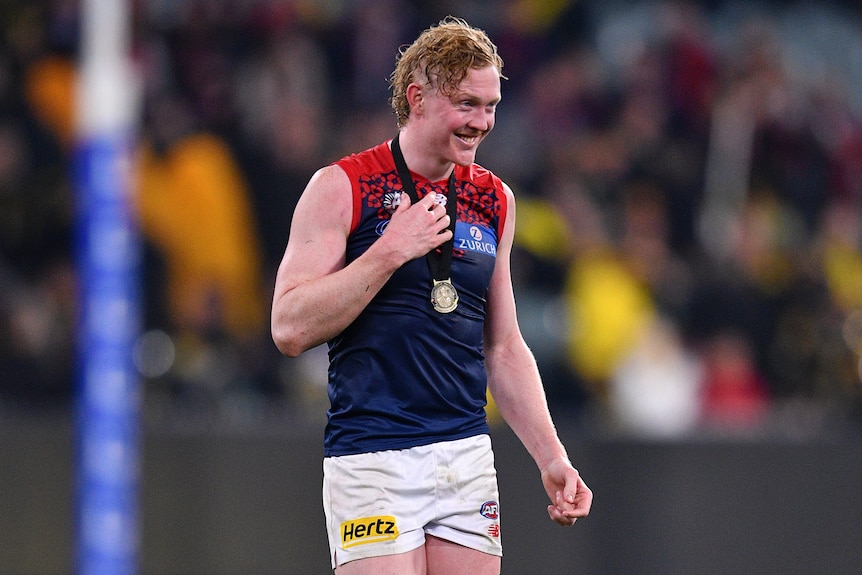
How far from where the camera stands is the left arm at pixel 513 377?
15.3 ft

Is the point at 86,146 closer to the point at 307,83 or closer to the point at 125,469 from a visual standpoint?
the point at 125,469

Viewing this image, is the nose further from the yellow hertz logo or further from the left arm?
the yellow hertz logo

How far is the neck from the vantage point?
4555mm

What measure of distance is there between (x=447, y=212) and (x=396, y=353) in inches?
18.5

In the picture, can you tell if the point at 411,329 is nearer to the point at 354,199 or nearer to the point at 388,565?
the point at 354,199

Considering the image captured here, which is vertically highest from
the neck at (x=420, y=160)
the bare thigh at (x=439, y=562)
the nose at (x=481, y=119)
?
the nose at (x=481, y=119)

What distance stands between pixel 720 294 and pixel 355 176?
571 centimetres

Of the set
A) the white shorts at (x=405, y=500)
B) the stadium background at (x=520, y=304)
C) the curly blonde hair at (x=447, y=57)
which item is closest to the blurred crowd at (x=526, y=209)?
the stadium background at (x=520, y=304)

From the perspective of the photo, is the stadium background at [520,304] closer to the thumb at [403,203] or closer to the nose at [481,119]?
the thumb at [403,203]

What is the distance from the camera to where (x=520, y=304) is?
31.2 feet

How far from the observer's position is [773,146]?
11.8 metres

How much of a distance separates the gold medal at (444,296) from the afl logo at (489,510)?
0.62 metres

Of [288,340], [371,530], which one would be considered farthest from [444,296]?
[371,530]

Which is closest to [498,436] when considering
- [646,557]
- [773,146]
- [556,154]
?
[646,557]
